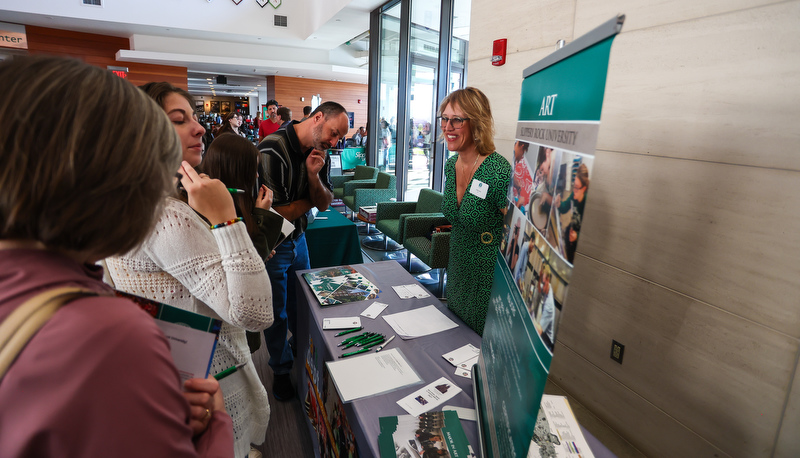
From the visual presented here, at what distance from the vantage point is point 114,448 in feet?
1.32

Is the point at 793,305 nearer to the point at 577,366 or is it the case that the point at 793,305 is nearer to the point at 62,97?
the point at 577,366

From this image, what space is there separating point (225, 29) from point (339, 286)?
9.79 metres

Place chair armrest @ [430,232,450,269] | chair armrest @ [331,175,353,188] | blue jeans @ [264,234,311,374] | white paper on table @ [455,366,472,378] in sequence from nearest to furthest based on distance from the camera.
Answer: white paper on table @ [455,366,472,378] < blue jeans @ [264,234,311,374] < chair armrest @ [430,232,450,269] < chair armrest @ [331,175,353,188]

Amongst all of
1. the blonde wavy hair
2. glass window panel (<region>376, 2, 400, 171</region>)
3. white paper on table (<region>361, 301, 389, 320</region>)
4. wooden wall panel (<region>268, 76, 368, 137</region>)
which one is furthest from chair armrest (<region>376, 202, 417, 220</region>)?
wooden wall panel (<region>268, 76, 368, 137</region>)

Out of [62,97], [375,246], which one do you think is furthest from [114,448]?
[375,246]

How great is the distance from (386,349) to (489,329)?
478 millimetres

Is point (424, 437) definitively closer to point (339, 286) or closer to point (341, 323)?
point (341, 323)

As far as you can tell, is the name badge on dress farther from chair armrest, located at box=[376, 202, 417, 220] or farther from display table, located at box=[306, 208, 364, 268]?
chair armrest, located at box=[376, 202, 417, 220]

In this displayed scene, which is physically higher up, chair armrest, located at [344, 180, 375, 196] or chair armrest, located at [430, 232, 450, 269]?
chair armrest, located at [344, 180, 375, 196]

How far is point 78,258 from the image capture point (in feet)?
1.59

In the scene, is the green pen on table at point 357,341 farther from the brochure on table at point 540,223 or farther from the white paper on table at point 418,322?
the brochure on table at point 540,223

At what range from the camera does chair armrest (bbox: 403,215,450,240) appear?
4031 mm

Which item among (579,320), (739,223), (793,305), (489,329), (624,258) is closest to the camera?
(489,329)

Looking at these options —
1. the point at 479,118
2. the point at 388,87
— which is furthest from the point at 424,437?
the point at 388,87
